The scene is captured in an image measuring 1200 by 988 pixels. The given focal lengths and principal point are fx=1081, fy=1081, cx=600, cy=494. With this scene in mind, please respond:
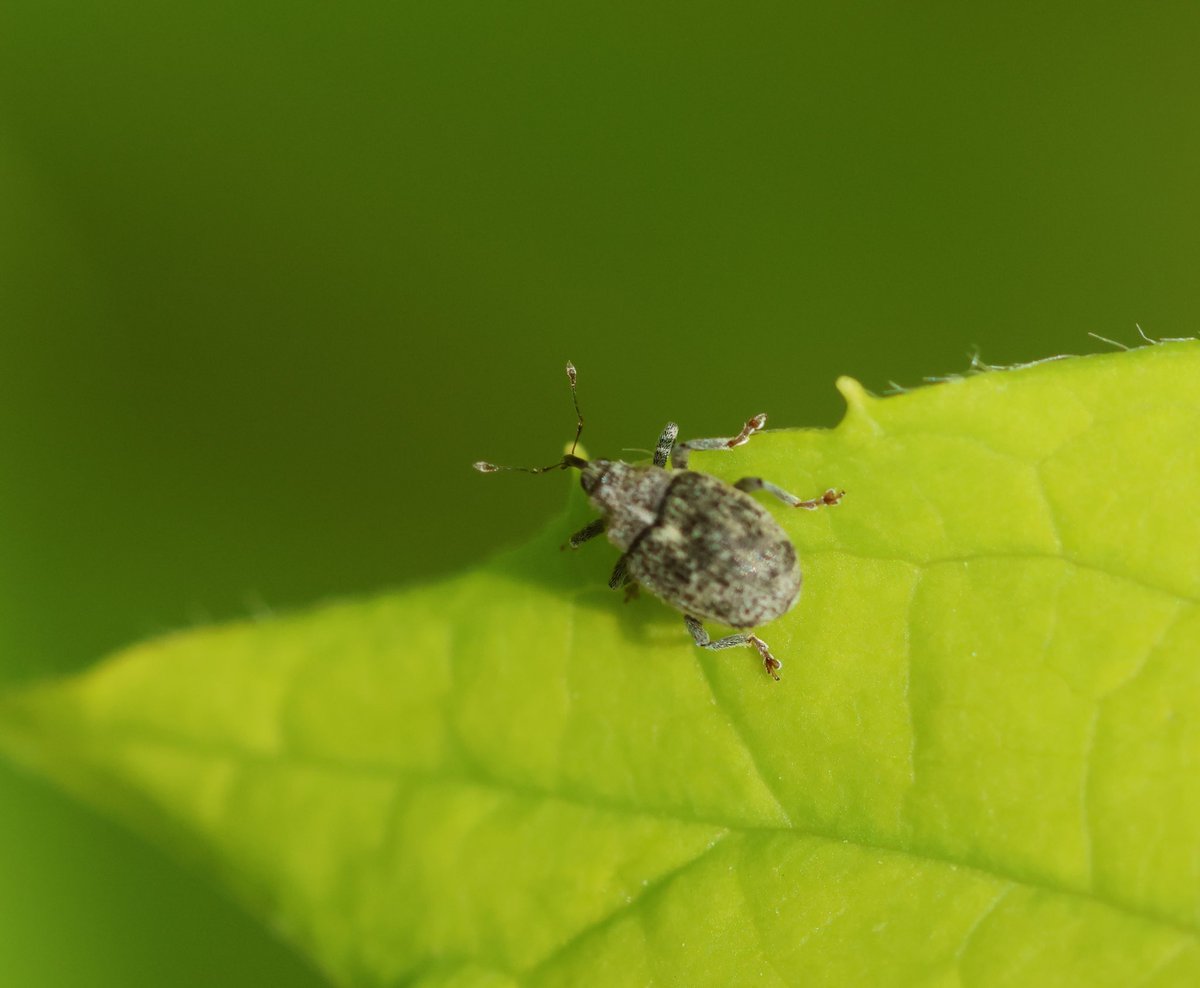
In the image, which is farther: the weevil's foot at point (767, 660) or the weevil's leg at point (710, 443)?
the weevil's leg at point (710, 443)

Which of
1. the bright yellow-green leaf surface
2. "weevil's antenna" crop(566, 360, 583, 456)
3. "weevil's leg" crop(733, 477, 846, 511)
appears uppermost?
"weevil's antenna" crop(566, 360, 583, 456)

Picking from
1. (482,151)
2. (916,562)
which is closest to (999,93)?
(482,151)

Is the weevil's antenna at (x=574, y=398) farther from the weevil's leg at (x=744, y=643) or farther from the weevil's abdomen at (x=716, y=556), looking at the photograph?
the weevil's leg at (x=744, y=643)

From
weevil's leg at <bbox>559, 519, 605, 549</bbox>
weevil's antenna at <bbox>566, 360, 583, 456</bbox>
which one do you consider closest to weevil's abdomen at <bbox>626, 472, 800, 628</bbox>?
weevil's leg at <bbox>559, 519, 605, 549</bbox>

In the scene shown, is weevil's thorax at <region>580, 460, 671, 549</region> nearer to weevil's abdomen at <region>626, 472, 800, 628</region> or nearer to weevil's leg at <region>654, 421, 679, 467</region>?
weevil's abdomen at <region>626, 472, 800, 628</region>

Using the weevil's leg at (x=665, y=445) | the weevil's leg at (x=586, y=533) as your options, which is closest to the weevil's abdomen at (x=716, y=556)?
the weevil's leg at (x=586, y=533)

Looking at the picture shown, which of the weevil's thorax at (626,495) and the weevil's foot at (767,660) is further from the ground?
the weevil's thorax at (626,495)
